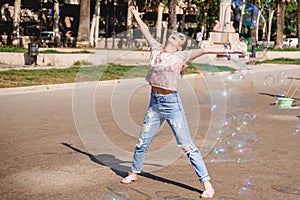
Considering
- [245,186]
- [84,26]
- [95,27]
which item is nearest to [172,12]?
[84,26]

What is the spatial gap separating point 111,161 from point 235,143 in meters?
2.30

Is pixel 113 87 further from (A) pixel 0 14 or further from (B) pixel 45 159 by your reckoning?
(A) pixel 0 14

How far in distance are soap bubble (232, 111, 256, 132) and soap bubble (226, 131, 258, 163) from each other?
78 cm

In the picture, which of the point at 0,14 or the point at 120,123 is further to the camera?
the point at 0,14

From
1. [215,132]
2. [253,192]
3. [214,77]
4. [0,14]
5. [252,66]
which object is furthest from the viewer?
[0,14]

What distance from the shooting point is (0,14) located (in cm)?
5275

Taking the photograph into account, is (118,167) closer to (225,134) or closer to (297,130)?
(225,134)

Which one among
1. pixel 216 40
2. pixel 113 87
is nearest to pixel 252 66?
pixel 216 40

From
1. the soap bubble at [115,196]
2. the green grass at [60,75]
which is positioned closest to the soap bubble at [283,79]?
the green grass at [60,75]

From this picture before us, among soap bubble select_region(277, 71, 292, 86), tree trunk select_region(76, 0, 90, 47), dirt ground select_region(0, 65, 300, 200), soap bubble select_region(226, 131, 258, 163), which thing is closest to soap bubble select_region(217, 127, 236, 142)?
soap bubble select_region(226, 131, 258, 163)

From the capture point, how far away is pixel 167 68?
607 centimetres

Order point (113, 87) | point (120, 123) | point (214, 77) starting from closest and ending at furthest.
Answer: point (120, 123) → point (113, 87) → point (214, 77)

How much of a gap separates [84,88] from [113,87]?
3.89 feet

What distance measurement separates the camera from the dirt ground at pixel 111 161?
628 cm
